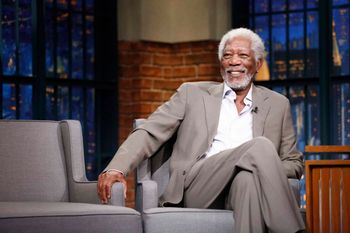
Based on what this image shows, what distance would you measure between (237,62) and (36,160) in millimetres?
1151

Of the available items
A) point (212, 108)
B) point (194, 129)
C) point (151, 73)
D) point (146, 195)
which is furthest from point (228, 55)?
point (151, 73)

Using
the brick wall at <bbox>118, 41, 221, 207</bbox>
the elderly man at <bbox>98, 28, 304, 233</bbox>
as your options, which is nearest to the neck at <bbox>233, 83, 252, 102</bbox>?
the elderly man at <bbox>98, 28, 304, 233</bbox>

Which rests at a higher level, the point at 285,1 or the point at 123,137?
the point at 285,1

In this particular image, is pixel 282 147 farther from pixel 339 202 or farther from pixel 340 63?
pixel 340 63

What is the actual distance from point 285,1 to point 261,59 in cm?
265

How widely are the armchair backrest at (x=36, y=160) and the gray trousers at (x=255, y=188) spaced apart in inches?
31.2

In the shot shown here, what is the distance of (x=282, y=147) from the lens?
4.73m

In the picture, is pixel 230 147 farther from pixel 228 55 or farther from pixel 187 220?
pixel 187 220

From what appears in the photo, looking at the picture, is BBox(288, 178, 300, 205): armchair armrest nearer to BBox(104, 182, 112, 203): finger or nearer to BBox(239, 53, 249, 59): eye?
BBox(239, 53, 249, 59): eye

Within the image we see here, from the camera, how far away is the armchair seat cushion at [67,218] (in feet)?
12.5

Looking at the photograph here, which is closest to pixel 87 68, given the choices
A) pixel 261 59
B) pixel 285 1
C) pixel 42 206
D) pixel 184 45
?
pixel 184 45

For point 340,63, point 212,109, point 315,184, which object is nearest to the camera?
point 315,184

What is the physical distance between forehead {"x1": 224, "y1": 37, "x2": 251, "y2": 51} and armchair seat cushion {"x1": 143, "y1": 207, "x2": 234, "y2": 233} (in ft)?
3.08

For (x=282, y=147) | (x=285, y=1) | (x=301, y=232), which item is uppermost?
(x=285, y=1)
